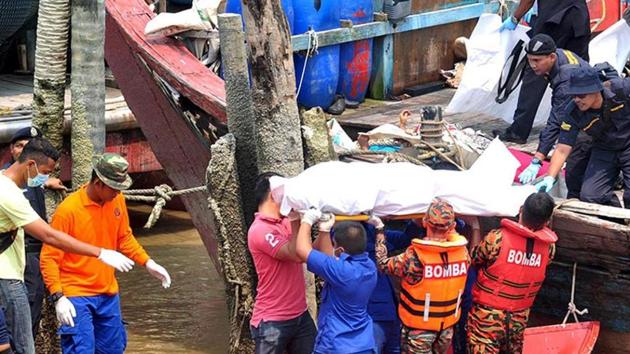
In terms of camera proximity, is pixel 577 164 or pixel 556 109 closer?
pixel 577 164

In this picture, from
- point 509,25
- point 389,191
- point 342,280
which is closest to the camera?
point 342,280

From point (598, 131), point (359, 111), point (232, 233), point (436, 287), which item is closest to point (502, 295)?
point (436, 287)

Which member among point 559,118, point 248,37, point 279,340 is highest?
point 248,37

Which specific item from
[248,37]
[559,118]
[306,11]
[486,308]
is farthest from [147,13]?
[486,308]

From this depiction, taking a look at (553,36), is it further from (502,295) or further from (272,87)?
(502,295)

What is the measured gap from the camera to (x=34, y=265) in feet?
18.9

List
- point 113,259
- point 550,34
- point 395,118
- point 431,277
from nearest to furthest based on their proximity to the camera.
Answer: point 113,259 < point 431,277 < point 550,34 < point 395,118

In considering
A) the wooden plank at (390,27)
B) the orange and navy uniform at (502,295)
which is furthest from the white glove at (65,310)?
the wooden plank at (390,27)

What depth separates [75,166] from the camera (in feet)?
21.9

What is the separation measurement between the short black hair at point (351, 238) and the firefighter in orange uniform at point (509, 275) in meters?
0.80

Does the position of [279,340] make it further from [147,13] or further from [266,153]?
[147,13]

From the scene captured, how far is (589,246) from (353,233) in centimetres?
158

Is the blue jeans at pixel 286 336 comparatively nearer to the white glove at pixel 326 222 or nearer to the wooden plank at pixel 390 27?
the white glove at pixel 326 222

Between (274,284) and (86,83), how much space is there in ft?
6.50
